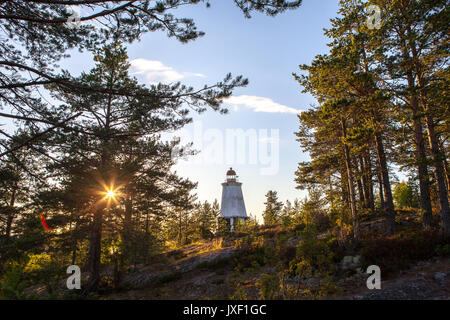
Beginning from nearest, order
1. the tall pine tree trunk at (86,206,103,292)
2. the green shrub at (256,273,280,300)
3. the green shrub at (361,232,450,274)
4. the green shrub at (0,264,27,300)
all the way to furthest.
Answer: the green shrub at (256,273,280,300)
the green shrub at (0,264,27,300)
the green shrub at (361,232,450,274)
the tall pine tree trunk at (86,206,103,292)

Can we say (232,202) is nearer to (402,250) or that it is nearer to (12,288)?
(402,250)

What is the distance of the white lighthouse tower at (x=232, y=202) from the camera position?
2839 cm

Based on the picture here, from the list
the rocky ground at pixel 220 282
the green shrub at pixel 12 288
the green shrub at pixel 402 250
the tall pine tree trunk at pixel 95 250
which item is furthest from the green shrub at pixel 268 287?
the tall pine tree trunk at pixel 95 250

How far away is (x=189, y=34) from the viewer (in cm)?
699

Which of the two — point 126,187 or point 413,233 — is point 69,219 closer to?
point 126,187

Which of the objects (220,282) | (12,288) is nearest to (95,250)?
(220,282)

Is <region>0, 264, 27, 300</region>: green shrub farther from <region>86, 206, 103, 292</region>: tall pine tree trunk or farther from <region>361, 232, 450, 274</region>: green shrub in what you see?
<region>361, 232, 450, 274</region>: green shrub

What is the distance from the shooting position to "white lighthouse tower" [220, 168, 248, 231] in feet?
93.1

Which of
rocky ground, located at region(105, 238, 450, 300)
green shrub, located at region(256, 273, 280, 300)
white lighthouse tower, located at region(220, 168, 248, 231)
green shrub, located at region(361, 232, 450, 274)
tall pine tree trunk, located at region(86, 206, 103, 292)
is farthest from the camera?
white lighthouse tower, located at region(220, 168, 248, 231)

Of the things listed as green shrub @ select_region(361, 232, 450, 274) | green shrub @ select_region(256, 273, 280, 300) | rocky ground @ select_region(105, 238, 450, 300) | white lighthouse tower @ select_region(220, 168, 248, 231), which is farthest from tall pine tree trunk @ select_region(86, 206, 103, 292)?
white lighthouse tower @ select_region(220, 168, 248, 231)

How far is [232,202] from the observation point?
94.3ft

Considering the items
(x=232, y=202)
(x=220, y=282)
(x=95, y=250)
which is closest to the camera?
(x=220, y=282)

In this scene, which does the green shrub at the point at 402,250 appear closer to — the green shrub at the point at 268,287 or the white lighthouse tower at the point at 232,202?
the green shrub at the point at 268,287
